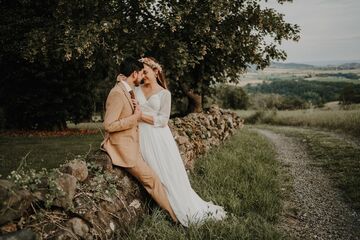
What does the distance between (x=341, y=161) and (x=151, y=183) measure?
6.67 m

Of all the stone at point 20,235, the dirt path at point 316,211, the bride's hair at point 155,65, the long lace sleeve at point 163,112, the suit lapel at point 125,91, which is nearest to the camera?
the stone at point 20,235

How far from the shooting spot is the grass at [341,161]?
7021mm

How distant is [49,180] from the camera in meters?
3.93

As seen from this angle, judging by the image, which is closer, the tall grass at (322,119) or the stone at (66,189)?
the stone at (66,189)

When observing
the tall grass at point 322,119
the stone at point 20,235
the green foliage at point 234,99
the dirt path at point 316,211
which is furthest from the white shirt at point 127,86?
the green foliage at point 234,99

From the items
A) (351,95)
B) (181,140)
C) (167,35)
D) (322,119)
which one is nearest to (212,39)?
(167,35)

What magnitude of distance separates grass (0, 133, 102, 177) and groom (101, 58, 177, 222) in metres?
5.37

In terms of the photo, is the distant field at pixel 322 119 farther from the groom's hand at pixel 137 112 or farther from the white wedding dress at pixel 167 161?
the groom's hand at pixel 137 112

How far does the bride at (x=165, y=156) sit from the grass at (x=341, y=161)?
293 cm

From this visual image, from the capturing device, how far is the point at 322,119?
20.6 meters

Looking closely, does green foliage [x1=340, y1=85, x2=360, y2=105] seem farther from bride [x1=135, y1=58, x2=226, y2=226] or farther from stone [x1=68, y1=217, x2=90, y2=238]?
stone [x1=68, y1=217, x2=90, y2=238]

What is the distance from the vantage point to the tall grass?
16.5 meters

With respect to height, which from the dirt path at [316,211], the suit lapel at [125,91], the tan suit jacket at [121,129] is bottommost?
the dirt path at [316,211]

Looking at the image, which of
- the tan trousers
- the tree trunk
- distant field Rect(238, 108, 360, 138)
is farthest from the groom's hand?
distant field Rect(238, 108, 360, 138)
